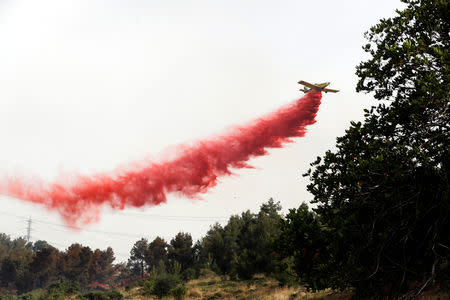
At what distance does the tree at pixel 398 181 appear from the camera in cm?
1052

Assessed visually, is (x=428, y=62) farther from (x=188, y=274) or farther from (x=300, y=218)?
(x=188, y=274)

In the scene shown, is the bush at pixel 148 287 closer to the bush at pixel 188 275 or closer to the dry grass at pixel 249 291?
the dry grass at pixel 249 291

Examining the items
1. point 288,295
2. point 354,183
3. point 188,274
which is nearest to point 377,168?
point 354,183

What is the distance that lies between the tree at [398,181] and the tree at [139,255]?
97648 millimetres

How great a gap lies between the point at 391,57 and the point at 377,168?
15.1 ft

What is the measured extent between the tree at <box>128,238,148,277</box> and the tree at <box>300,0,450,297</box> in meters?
97.6

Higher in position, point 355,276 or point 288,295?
point 355,276

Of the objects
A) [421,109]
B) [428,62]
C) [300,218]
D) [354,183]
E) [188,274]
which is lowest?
[188,274]

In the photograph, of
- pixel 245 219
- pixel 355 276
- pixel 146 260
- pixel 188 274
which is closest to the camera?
pixel 355 276

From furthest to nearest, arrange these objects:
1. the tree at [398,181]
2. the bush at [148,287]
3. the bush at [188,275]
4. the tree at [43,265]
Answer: the tree at [43,265] → the bush at [188,275] → the bush at [148,287] → the tree at [398,181]

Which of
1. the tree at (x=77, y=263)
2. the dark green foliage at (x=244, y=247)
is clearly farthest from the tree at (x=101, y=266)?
the dark green foliage at (x=244, y=247)

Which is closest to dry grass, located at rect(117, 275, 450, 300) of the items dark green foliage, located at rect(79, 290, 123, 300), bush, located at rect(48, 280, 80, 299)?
dark green foliage, located at rect(79, 290, 123, 300)

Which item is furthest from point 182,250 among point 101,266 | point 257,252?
point 101,266

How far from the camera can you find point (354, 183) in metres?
11.6
